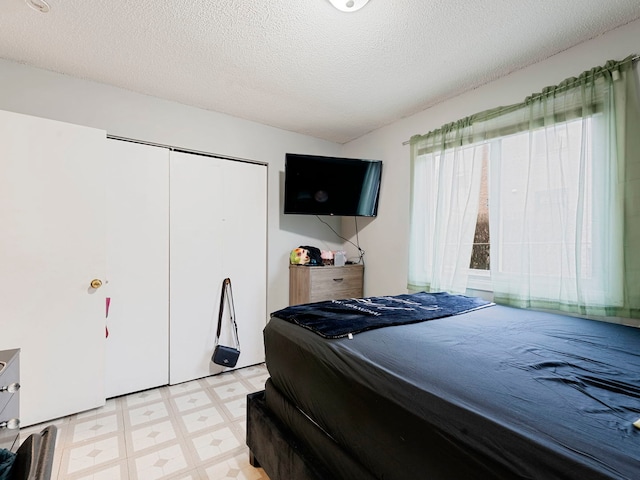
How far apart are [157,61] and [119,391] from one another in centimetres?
246

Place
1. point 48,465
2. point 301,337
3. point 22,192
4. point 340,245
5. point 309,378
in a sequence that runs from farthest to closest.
A: point 340,245 < point 22,192 < point 301,337 < point 309,378 < point 48,465

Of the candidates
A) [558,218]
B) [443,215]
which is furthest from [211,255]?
[558,218]

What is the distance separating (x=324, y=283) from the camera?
2975 mm

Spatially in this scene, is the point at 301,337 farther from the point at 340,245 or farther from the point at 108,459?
the point at 340,245

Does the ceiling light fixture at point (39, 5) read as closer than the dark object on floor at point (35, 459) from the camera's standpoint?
No

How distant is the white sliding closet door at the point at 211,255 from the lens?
2588 millimetres

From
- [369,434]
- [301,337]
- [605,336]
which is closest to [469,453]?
[369,434]

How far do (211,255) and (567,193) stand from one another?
2.70 m

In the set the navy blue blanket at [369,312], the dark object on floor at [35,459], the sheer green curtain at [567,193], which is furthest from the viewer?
the sheer green curtain at [567,193]

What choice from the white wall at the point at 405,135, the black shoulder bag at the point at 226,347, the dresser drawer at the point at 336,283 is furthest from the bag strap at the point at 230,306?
the white wall at the point at 405,135

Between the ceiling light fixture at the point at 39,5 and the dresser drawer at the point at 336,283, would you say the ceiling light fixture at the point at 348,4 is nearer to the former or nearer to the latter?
the ceiling light fixture at the point at 39,5

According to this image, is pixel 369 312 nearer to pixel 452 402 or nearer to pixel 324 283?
pixel 452 402

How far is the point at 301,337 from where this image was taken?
1347 mm

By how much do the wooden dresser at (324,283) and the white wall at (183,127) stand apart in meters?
0.18
